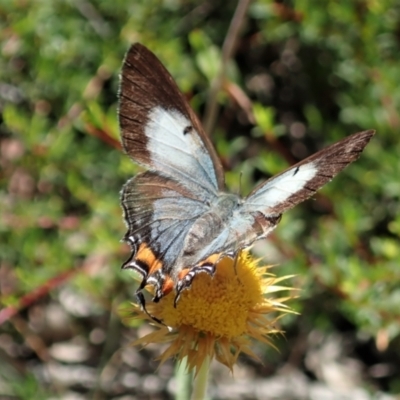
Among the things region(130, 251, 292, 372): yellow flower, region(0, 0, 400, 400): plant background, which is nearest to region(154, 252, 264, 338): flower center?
region(130, 251, 292, 372): yellow flower

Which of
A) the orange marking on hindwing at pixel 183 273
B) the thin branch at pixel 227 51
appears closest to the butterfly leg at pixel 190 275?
the orange marking on hindwing at pixel 183 273

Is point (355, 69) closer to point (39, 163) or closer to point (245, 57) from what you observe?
point (245, 57)

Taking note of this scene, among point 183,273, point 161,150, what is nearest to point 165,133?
point 161,150

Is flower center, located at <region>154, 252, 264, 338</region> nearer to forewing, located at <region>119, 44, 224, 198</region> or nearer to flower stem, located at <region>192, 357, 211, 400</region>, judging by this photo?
flower stem, located at <region>192, 357, 211, 400</region>

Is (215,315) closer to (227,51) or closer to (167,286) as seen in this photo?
(167,286)

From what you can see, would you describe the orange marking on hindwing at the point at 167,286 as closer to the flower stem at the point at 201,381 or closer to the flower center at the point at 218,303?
the flower center at the point at 218,303

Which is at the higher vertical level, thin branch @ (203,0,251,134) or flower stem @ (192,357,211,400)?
thin branch @ (203,0,251,134)
